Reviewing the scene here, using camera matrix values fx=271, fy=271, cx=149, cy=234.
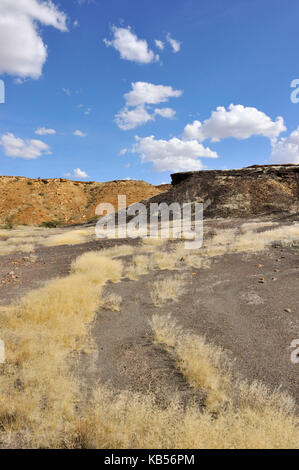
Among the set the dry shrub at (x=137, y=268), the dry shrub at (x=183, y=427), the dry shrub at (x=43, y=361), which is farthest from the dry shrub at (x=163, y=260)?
the dry shrub at (x=183, y=427)

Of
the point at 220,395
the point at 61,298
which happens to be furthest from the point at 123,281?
the point at 220,395

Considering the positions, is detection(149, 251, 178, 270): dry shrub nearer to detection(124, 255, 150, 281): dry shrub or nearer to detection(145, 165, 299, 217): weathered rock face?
detection(124, 255, 150, 281): dry shrub

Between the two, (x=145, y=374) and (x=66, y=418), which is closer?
(x=66, y=418)

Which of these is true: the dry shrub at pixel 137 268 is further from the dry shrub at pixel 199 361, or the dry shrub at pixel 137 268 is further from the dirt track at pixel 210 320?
the dry shrub at pixel 199 361

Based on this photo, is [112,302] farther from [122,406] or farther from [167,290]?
[122,406]

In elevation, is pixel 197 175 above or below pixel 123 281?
above

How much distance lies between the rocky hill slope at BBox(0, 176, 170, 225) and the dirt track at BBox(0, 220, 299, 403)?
145ft

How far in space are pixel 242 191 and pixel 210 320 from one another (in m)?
32.2

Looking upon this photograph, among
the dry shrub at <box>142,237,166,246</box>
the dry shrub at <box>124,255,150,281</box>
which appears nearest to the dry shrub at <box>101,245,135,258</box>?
the dry shrub at <box>142,237,166,246</box>

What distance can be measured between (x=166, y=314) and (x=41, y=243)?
16891 millimetres

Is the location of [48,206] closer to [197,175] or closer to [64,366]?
[197,175]

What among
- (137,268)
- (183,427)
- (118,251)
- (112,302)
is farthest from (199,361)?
(118,251)

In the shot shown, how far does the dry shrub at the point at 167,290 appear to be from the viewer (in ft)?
30.5
